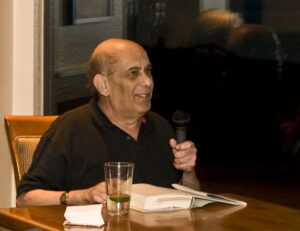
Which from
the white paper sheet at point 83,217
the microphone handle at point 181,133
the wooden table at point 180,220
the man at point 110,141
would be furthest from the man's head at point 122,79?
the white paper sheet at point 83,217

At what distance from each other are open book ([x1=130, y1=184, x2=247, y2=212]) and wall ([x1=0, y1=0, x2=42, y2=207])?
1840 millimetres

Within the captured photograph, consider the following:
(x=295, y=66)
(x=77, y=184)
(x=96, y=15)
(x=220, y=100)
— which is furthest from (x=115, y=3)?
(x=77, y=184)

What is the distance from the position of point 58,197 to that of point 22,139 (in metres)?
0.50

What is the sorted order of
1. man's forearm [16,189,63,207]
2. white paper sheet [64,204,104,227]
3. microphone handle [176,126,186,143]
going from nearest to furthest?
white paper sheet [64,204,104,227], man's forearm [16,189,63,207], microphone handle [176,126,186,143]

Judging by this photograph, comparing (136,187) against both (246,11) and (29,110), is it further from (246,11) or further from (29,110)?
(29,110)

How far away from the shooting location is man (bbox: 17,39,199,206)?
3033 mm

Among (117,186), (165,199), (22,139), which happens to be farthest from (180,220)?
(22,139)

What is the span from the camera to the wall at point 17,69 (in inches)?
172

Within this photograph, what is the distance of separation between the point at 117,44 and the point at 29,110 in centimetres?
135

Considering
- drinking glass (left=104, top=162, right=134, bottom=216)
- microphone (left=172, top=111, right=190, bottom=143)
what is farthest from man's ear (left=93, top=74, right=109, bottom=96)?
drinking glass (left=104, top=162, right=134, bottom=216)

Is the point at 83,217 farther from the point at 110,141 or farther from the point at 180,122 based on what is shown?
the point at 110,141

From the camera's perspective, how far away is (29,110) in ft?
14.8

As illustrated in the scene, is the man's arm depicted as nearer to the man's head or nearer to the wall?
the man's head

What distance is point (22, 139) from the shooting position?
331cm
